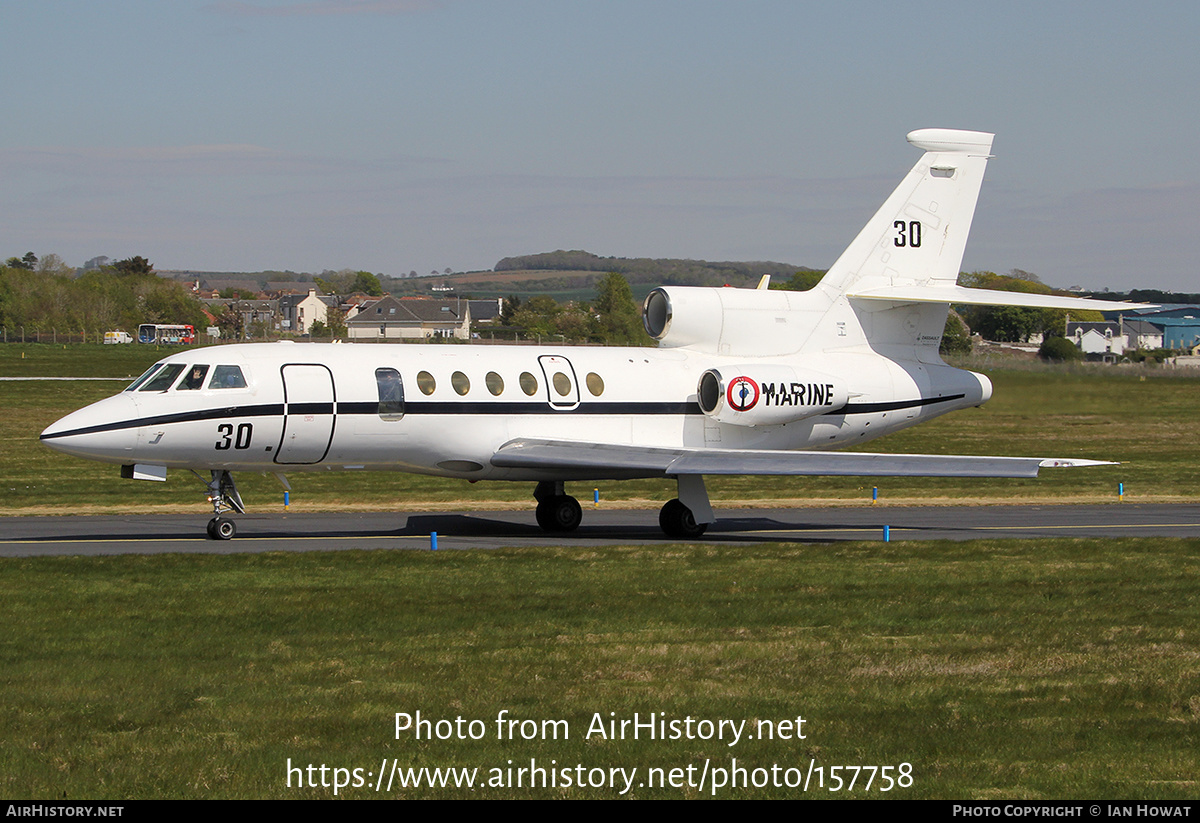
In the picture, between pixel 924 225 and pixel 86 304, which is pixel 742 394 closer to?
pixel 924 225

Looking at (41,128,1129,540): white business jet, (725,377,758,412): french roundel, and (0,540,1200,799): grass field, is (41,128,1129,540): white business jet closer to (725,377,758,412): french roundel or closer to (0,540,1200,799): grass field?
(725,377,758,412): french roundel

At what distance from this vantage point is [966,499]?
3125cm

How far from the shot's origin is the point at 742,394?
24328mm

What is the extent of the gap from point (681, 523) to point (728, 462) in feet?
6.42

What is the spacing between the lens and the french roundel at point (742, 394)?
24297 millimetres

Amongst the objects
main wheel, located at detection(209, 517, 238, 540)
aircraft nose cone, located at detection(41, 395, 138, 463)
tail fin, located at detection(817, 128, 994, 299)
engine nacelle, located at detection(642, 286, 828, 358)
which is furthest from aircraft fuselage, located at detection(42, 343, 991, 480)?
tail fin, located at detection(817, 128, 994, 299)

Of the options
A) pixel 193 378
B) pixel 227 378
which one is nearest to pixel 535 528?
pixel 227 378

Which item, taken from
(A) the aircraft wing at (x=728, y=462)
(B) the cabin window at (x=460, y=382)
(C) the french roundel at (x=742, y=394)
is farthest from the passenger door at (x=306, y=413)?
(C) the french roundel at (x=742, y=394)

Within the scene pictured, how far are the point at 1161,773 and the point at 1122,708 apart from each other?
1945 mm

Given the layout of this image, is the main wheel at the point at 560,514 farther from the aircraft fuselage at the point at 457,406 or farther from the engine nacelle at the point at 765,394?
the engine nacelle at the point at 765,394

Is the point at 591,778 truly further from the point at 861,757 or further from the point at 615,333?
the point at 615,333

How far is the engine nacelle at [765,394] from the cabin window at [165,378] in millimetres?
9661

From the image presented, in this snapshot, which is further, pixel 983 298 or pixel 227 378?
pixel 983 298

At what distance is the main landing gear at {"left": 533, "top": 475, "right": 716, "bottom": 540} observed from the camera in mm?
23750
